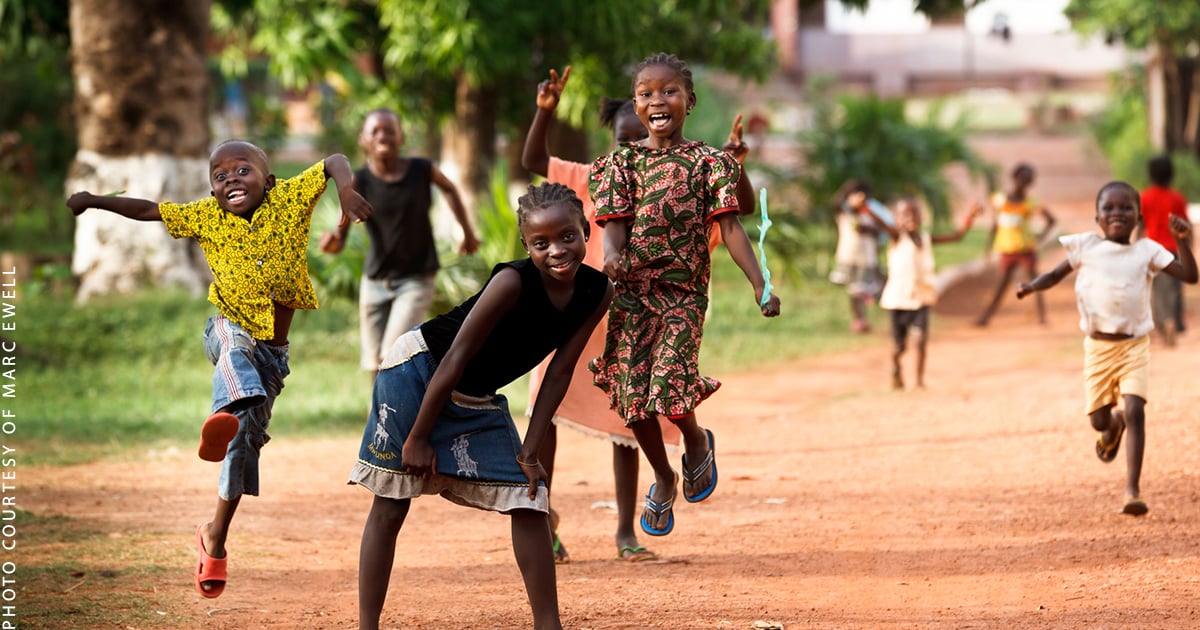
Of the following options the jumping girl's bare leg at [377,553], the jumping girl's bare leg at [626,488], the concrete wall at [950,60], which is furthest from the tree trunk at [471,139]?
the concrete wall at [950,60]

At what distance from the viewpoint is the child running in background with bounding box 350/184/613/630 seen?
4.25m

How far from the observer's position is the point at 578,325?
4355 mm

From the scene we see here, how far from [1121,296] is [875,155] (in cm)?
1178

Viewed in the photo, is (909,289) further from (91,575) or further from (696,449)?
(91,575)

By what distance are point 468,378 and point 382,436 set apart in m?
0.30

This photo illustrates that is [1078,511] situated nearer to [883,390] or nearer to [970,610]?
[970,610]

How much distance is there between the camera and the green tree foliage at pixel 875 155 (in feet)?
58.4

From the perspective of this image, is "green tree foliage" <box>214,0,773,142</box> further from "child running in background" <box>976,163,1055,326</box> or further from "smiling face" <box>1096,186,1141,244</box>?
"smiling face" <box>1096,186,1141,244</box>

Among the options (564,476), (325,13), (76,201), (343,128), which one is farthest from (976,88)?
(76,201)

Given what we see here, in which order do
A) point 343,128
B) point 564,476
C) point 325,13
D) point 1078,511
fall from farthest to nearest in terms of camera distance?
point 343,128 < point 325,13 < point 564,476 < point 1078,511

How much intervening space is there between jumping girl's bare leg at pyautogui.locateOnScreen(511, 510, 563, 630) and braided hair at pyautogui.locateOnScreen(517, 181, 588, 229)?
0.88 m

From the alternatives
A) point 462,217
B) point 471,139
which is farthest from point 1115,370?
point 471,139

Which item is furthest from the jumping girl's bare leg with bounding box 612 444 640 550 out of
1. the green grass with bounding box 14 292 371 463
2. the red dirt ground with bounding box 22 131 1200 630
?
the green grass with bounding box 14 292 371 463

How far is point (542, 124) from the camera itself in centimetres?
550
